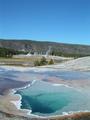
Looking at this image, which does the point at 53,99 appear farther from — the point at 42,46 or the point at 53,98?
the point at 42,46

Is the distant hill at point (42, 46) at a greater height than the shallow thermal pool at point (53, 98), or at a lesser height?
lesser

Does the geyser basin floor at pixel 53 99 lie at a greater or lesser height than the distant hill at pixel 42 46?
greater

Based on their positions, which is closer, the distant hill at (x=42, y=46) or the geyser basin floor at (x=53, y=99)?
the geyser basin floor at (x=53, y=99)

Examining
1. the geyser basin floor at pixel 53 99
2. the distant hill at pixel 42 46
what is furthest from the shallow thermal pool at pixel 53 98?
the distant hill at pixel 42 46

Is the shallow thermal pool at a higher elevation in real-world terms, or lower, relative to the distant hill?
higher

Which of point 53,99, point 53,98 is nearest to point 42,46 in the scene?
point 53,98

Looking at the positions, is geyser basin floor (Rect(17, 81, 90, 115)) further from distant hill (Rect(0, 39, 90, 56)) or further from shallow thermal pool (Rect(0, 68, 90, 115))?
distant hill (Rect(0, 39, 90, 56))

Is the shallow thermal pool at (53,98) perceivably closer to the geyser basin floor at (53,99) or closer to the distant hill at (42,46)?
the geyser basin floor at (53,99)

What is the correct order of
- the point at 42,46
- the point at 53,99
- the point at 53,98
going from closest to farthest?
the point at 53,99 < the point at 53,98 < the point at 42,46

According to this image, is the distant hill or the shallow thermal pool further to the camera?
the distant hill

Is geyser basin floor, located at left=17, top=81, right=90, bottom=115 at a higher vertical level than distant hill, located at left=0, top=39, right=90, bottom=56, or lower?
higher

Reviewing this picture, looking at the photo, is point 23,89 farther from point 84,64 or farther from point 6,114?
point 84,64

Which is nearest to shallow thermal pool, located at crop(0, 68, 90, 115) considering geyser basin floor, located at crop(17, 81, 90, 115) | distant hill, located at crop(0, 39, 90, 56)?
geyser basin floor, located at crop(17, 81, 90, 115)
